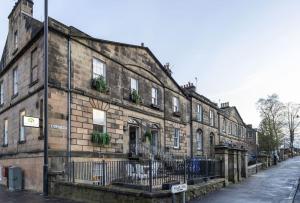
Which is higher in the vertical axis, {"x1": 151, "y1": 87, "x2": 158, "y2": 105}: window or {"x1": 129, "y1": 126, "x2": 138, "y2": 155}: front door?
{"x1": 151, "y1": 87, "x2": 158, "y2": 105}: window

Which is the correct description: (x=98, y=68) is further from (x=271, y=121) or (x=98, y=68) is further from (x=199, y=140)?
(x=271, y=121)

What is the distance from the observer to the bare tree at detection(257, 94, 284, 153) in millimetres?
52219

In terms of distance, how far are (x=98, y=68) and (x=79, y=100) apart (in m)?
2.82

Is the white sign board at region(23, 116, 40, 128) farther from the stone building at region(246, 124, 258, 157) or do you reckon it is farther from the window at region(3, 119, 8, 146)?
the stone building at region(246, 124, 258, 157)

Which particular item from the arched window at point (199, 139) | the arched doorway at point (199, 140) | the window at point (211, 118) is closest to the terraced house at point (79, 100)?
the arched doorway at point (199, 140)

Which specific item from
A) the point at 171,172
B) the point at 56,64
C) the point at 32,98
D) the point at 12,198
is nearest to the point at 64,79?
the point at 56,64

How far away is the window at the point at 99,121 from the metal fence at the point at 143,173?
2.76 m

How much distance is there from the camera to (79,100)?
17.5 metres

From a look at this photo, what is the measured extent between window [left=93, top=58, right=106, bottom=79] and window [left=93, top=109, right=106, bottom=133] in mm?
2089

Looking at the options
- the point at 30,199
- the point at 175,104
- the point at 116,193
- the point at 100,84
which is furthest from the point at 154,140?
the point at 116,193

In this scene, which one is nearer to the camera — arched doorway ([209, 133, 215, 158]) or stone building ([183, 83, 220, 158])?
stone building ([183, 83, 220, 158])

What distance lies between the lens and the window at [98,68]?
19.2m

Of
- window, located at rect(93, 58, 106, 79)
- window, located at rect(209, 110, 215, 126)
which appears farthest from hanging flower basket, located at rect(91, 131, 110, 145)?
window, located at rect(209, 110, 215, 126)

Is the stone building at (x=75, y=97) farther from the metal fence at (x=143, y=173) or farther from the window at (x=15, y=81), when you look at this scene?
the metal fence at (x=143, y=173)
